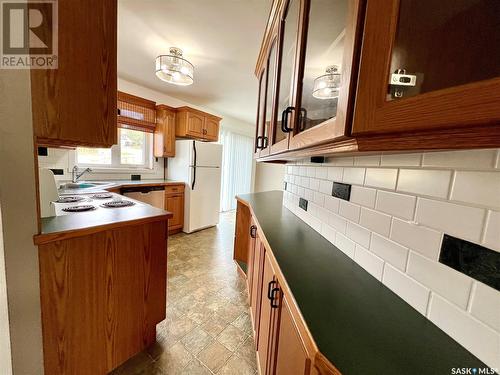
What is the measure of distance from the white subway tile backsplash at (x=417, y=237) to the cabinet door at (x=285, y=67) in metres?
0.59

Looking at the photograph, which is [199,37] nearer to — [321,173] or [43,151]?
[321,173]

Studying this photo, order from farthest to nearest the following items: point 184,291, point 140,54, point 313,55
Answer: point 140,54 → point 184,291 → point 313,55

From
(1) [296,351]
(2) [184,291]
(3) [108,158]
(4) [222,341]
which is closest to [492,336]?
(1) [296,351]

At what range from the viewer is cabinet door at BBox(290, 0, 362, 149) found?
511 mm

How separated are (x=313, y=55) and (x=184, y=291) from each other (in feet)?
7.01

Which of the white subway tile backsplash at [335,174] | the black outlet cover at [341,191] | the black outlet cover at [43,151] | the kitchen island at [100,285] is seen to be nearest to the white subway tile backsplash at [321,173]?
Answer: the white subway tile backsplash at [335,174]

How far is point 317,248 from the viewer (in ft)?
3.29

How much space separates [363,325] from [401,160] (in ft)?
1.78

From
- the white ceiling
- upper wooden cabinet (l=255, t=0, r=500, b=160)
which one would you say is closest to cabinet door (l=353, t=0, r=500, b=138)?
upper wooden cabinet (l=255, t=0, r=500, b=160)

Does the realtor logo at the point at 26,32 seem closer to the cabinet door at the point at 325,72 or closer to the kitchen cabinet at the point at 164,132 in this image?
the cabinet door at the point at 325,72

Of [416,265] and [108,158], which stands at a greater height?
[108,158]

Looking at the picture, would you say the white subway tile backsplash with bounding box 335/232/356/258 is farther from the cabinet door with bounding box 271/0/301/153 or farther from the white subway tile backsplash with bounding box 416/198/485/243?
the cabinet door with bounding box 271/0/301/153

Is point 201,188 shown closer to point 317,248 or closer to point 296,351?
point 317,248

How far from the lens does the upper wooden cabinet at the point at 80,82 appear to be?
2.76 ft
